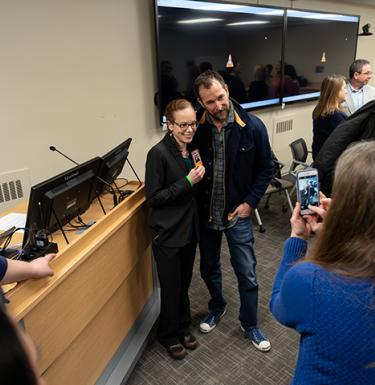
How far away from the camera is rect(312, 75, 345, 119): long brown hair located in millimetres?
2871

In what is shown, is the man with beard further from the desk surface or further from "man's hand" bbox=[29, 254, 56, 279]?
"man's hand" bbox=[29, 254, 56, 279]

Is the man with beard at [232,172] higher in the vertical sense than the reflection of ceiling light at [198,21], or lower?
lower

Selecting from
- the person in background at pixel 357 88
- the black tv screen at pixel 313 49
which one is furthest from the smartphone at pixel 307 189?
the black tv screen at pixel 313 49

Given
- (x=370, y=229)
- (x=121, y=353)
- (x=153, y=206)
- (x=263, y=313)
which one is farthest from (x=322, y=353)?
(x=263, y=313)

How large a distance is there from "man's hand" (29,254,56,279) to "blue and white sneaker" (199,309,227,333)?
50.8 inches

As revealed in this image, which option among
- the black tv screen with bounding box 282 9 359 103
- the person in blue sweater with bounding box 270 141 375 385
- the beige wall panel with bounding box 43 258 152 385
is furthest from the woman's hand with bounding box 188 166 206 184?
the black tv screen with bounding box 282 9 359 103

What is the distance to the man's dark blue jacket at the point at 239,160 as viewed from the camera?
6.41 feet

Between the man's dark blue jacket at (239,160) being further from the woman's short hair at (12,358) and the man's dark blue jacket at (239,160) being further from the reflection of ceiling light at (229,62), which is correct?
the reflection of ceiling light at (229,62)

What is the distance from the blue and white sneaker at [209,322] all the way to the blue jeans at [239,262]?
14cm

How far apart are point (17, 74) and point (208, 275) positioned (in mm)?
1842

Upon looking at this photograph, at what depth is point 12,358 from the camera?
0.41 meters

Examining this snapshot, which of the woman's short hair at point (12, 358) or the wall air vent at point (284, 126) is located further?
the wall air vent at point (284, 126)

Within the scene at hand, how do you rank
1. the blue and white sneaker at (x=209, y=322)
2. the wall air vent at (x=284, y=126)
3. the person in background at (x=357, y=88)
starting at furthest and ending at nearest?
the wall air vent at (x=284, y=126), the person in background at (x=357, y=88), the blue and white sneaker at (x=209, y=322)

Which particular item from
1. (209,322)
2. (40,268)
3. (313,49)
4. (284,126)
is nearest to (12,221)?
(40,268)
